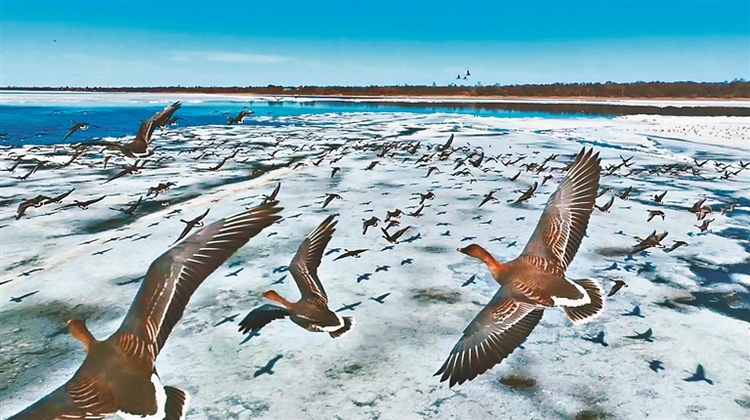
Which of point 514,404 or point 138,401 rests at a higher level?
point 138,401

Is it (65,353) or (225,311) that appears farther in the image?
(225,311)

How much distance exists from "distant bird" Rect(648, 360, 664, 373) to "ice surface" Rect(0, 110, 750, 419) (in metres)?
0.06

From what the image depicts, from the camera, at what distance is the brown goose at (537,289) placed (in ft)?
13.0

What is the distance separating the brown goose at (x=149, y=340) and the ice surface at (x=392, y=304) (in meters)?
1.80

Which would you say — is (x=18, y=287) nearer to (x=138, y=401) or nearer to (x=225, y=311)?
(x=225, y=311)

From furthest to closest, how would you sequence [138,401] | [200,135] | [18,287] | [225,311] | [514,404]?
[200,135] < [18,287] < [225,311] < [514,404] < [138,401]

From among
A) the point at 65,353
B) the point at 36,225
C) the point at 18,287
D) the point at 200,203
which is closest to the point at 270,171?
the point at 200,203

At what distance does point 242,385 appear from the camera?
5410mm

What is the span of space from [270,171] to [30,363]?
43.3 ft

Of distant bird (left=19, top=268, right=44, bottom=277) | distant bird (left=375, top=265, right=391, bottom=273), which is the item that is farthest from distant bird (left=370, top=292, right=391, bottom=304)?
distant bird (left=19, top=268, right=44, bottom=277)

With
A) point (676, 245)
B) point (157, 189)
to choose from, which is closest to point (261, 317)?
point (676, 245)

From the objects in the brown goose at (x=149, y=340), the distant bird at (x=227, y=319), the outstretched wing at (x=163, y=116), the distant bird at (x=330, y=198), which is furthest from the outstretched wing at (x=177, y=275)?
the distant bird at (x=330, y=198)

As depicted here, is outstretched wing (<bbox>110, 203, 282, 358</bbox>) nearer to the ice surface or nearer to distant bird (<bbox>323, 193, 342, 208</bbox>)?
the ice surface

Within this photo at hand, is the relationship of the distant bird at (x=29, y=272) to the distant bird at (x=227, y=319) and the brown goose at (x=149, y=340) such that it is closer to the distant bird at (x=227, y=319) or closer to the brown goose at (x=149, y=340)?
the distant bird at (x=227, y=319)
